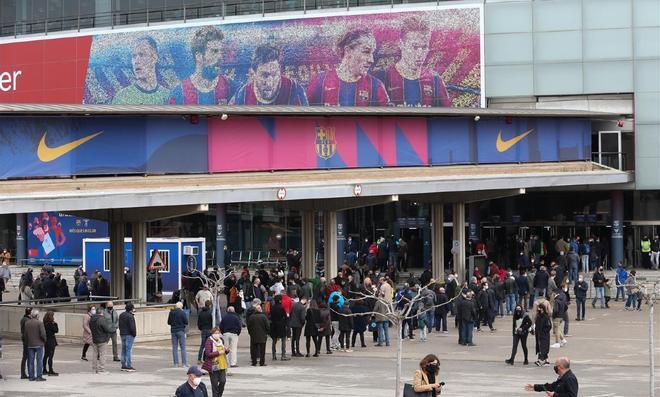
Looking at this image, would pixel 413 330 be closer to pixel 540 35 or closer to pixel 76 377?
pixel 76 377

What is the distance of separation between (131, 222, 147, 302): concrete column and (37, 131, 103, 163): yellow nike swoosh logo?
5.58 m

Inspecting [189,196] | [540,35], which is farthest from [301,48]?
[189,196]

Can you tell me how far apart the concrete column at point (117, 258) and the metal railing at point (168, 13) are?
954 inches

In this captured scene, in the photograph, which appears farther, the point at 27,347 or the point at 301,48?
the point at 301,48

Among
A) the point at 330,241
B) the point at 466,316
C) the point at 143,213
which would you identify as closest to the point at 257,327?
the point at 466,316

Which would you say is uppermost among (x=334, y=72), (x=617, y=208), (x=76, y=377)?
(x=334, y=72)

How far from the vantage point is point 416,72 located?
195ft

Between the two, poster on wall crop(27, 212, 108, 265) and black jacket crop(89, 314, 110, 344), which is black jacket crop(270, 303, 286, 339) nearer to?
black jacket crop(89, 314, 110, 344)

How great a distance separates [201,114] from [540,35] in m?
23.6

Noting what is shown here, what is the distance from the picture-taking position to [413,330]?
119 ft

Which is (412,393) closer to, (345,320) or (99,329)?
(99,329)

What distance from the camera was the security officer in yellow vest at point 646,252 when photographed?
→ 5659 cm

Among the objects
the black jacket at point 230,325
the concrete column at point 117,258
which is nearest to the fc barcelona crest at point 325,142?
the concrete column at point 117,258

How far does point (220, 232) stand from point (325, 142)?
2521cm
